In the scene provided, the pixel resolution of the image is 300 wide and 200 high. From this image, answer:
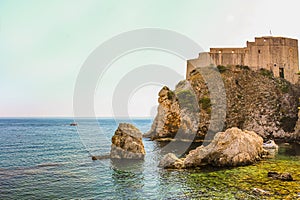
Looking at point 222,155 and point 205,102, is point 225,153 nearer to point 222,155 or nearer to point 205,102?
point 222,155

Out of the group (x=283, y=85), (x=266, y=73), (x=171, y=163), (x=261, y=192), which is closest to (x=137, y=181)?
(x=171, y=163)

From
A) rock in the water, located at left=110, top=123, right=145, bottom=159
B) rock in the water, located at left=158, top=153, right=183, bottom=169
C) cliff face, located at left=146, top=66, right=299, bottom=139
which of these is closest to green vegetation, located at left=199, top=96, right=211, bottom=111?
cliff face, located at left=146, top=66, right=299, bottom=139

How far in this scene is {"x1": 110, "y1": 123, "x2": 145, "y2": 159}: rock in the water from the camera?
23844 mm

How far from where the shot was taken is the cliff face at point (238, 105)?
4047cm

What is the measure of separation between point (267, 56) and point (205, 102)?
1376cm

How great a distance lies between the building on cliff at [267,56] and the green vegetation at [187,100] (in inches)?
283

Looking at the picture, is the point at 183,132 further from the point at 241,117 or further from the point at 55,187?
the point at 55,187

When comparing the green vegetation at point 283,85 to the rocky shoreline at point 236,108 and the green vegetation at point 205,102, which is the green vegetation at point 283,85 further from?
the green vegetation at point 205,102

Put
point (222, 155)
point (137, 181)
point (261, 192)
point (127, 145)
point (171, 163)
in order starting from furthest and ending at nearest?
point (127, 145)
point (222, 155)
point (171, 163)
point (137, 181)
point (261, 192)

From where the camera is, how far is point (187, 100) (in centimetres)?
4325

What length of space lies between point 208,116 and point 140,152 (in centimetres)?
2033

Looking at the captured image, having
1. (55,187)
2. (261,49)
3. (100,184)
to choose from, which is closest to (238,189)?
(100,184)

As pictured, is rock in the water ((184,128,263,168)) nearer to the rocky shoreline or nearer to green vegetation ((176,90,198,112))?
the rocky shoreline

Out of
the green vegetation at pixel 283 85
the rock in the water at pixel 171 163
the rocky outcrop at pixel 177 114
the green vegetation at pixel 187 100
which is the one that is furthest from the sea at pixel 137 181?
the green vegetation at pixel 283 85
